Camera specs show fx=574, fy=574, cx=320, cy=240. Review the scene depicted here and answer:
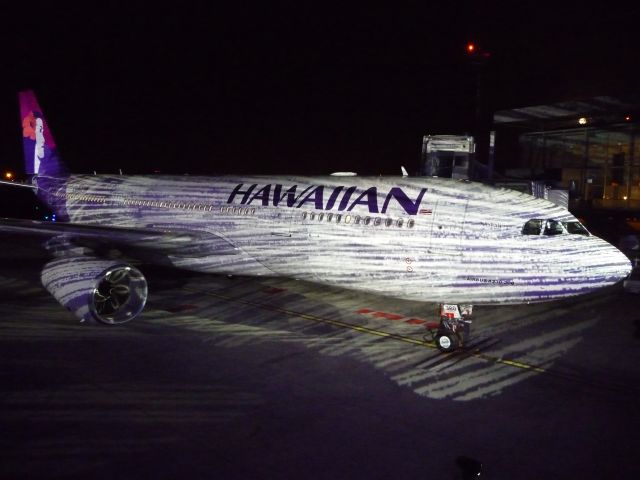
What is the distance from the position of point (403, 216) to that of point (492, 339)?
11.0 ft

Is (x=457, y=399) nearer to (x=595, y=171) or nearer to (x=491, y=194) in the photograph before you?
(x=491, y=194)

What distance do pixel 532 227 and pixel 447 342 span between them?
2733 mm

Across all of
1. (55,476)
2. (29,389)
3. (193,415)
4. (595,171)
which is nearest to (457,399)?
(193,415)

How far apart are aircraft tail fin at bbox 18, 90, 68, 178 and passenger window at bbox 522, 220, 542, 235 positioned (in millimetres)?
18326

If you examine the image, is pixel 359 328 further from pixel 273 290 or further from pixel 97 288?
pixel 97 288

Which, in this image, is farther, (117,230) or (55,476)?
(117,230)

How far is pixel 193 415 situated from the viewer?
812 cm

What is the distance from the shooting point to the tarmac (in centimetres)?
689

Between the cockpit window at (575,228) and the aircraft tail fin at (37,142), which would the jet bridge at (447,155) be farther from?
the aircraft tail fin at (37,142)

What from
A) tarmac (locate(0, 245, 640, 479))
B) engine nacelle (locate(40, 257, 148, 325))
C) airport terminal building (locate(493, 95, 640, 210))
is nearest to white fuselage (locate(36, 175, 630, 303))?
tarmac (locate(0, 245, 640, 479))

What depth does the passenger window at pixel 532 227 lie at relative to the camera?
10.8m

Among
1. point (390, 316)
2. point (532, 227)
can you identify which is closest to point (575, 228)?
point (532, 227)

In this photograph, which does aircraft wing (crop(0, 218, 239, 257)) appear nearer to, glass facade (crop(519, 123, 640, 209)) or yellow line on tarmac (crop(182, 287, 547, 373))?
yellow line on tarmac (crop(182, 287, 547, 373))

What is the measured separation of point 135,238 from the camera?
49.6 feet
